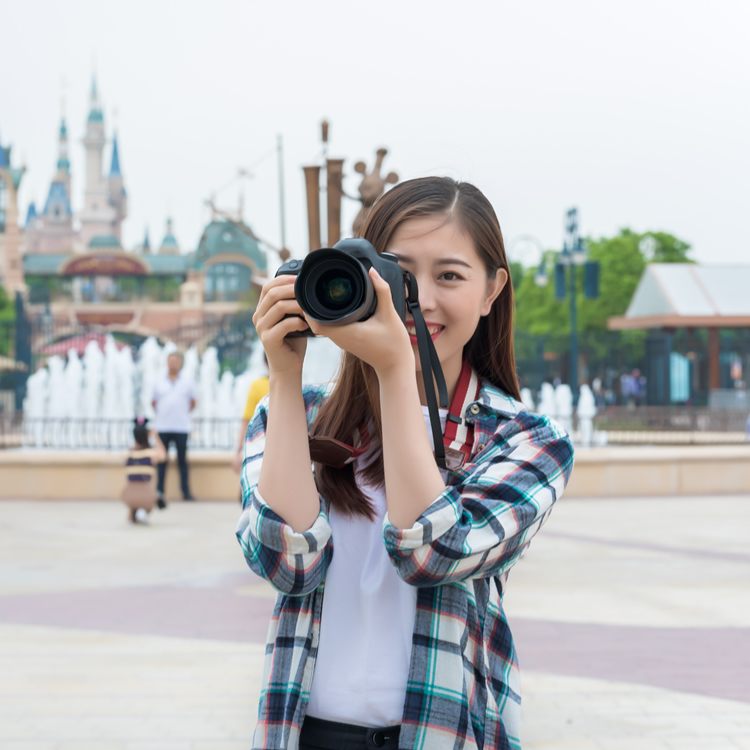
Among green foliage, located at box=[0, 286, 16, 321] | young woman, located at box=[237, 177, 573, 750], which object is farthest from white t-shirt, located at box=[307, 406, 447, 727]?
green foliage, located at box=[0, 286, 16, 321]

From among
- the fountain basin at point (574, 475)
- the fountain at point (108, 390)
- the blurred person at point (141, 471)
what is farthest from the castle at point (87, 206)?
the blurred person at point (141, 471)

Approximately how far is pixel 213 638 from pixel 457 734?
3925 millimetres

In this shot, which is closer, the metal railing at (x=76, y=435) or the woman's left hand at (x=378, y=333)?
the woman's left hand at (x=378, y=333)

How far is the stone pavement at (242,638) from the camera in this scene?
3.65 metres

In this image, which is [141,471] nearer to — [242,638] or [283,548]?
[242,638]

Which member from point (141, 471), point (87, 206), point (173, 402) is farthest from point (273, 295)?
point (87, 206)

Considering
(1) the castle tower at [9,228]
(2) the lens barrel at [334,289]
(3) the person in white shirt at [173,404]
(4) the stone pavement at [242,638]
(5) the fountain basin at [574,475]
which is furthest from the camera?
(1) the castle tower at [9,228]

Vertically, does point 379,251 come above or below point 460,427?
above

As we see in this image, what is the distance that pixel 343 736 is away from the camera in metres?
1.29

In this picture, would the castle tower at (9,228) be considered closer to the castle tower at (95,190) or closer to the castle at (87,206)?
the castle at (87,206)

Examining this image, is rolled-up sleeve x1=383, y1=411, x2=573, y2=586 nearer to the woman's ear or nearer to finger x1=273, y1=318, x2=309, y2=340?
the woman's ear

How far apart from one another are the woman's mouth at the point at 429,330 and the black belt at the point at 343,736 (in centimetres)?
57

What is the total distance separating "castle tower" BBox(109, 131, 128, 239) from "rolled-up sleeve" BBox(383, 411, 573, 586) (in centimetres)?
14203

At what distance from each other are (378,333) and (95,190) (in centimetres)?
14316
